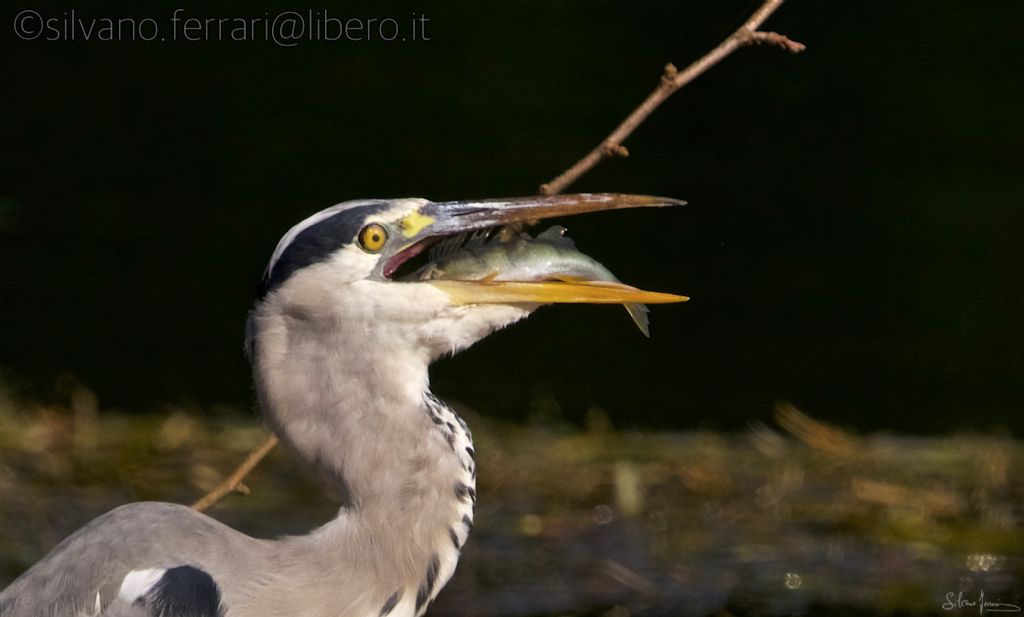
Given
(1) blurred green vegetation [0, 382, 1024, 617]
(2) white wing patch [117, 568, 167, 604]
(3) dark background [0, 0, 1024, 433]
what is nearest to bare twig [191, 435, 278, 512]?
(1) blurred green vegetation [0, 382, 1024, 617]

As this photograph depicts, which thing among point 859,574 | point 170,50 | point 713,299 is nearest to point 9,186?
point 170,50

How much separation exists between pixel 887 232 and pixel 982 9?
1.51 metres

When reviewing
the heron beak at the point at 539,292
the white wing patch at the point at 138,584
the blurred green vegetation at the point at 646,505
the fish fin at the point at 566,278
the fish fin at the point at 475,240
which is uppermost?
the fish fin at the point at 475,240

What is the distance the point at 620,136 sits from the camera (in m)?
3.20

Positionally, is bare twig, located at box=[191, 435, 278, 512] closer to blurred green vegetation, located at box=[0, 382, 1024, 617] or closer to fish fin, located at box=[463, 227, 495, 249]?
blurred green vegetation, located at box=[0, 382, 1024, 617]

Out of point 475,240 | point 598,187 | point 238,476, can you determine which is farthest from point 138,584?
point 598,187

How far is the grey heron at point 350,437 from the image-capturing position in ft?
9.02

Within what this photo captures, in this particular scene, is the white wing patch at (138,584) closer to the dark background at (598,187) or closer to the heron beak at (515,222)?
the heron beak at (515,222)

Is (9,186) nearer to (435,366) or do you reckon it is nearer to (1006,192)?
(435,366)

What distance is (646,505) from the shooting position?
15.0 feet

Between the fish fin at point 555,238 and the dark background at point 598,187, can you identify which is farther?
the dark background at point 598,187

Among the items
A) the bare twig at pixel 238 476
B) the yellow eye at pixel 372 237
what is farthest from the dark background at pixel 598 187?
the yellow eye at pixel 372 237

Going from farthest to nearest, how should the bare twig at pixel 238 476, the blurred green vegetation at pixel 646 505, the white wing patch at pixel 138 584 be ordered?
A: the blurred green vegetation at pixel 646 505 < the bare twig at pixel 238 476 < the white wing patch at pixel 138 584

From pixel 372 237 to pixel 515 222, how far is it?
0.76 ft
